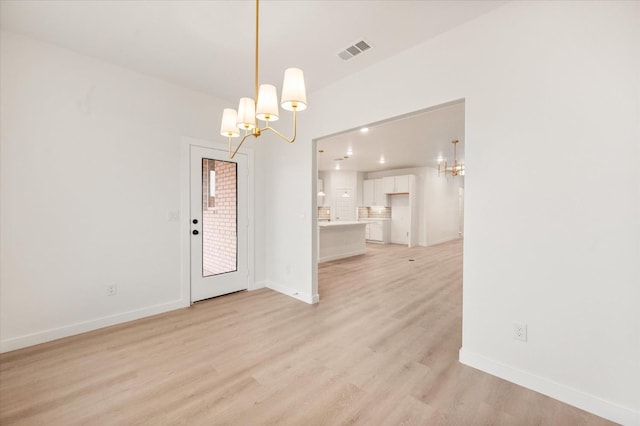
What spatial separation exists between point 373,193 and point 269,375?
28.4 feet

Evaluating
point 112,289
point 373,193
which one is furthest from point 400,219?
point 112,289

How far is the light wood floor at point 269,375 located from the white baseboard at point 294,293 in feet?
0.87

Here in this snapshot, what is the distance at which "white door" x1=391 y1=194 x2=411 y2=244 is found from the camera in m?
9.41

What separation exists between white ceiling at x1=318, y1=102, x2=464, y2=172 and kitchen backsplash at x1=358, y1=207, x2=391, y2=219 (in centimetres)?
186

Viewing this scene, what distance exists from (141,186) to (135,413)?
239cm

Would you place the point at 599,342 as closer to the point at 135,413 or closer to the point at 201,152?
the point at 135,413

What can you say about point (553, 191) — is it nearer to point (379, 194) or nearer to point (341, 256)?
point (341, 256)

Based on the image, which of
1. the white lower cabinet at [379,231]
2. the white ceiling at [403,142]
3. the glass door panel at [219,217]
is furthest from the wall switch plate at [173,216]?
the white lower cabinet at [379,231]

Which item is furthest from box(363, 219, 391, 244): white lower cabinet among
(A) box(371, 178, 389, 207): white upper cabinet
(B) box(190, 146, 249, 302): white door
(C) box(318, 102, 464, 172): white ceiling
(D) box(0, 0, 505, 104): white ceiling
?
(D) box(0, 0, 505, 104): white ceiling

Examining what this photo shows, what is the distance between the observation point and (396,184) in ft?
30.8

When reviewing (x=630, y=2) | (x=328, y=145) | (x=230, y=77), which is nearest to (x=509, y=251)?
(x=630, y=2)

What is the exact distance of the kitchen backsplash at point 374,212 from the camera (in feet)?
33.2

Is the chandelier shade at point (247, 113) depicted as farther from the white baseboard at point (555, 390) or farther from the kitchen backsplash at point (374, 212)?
the kitchen backsplash at point (374, 212)

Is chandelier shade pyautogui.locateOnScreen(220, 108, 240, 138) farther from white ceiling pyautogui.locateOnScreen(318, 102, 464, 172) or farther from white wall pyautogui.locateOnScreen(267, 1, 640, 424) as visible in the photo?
white wall pyautogui.locateOnScreen(267, 1, 640, 424)
